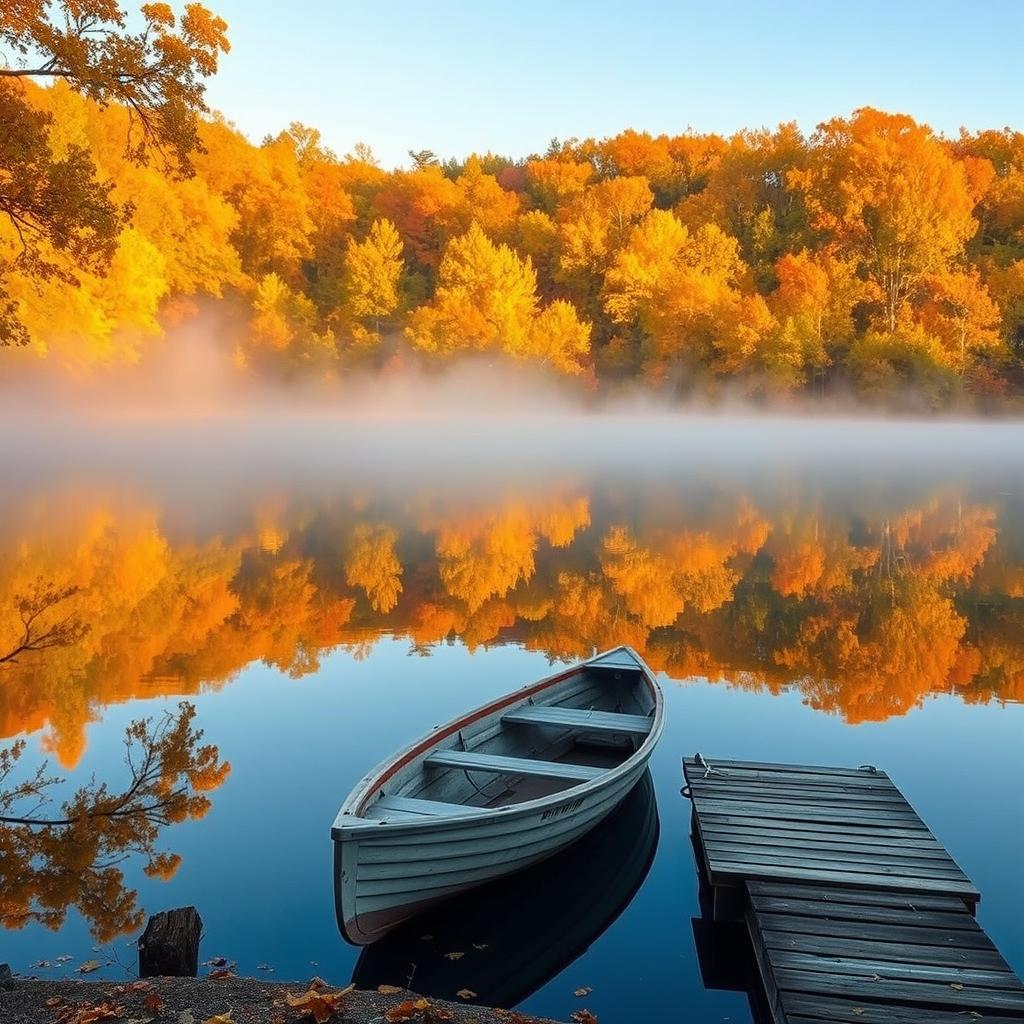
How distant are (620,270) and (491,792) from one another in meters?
56.5

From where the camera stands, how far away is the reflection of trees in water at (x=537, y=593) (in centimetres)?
1430

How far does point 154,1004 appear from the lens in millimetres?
5324

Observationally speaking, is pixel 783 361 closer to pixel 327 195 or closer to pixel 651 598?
pixel 327 195

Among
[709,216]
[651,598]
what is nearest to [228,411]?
[709,216]

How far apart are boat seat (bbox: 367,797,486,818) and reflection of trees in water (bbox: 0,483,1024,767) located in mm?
5339

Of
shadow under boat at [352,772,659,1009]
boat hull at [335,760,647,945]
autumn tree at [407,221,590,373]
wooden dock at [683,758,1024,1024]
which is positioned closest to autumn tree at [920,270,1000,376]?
autumn tree at [407,221,590,373]

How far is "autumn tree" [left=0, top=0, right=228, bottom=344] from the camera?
10.2 meters

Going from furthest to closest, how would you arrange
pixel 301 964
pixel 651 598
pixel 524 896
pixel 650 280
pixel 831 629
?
pixel 650 280, pixel 651 598, pixel 831 629, pixel 524 896, pixel 301 964

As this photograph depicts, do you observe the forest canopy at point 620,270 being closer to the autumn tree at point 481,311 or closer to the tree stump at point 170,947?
the autumn tree at point 481,311

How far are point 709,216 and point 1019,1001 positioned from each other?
6712 cm

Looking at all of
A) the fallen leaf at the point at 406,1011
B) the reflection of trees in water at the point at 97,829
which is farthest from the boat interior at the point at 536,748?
the reflection of trees in water at the point at 97,829

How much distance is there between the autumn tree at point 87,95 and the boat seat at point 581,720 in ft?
22.8

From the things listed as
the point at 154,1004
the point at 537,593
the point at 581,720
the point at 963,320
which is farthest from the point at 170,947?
the point at 963,320

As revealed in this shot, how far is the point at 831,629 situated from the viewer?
17172mm
